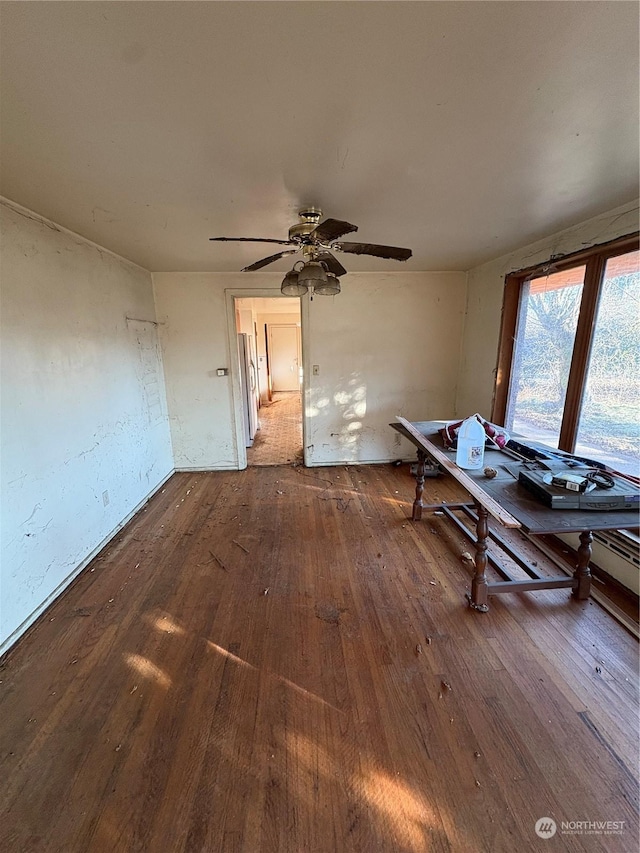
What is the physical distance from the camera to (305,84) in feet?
3.51

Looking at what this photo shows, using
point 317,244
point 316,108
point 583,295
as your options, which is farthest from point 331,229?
point 583,295

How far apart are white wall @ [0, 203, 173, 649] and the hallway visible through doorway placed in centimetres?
178

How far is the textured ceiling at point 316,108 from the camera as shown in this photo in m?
0.87

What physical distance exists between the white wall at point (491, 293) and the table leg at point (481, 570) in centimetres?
199

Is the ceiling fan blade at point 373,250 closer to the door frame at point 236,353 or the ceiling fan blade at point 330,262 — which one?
the ceiling fan blade at point 330,262

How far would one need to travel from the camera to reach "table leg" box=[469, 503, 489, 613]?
1936mm

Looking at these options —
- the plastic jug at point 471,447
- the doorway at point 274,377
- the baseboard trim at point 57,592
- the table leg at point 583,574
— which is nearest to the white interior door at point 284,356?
the doorway at point 274,377

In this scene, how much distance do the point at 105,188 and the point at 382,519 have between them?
2.96 m

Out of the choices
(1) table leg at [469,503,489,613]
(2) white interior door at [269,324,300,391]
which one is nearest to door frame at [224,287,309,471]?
(1) table leg at [469,503,489,613]

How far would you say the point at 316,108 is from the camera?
1178mm

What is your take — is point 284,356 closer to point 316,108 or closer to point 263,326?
point 263,326

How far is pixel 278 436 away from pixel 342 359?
2082mm

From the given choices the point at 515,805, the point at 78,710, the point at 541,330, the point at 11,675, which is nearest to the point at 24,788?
the point at 78,710

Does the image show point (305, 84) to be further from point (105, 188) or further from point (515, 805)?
point (515, 805)
